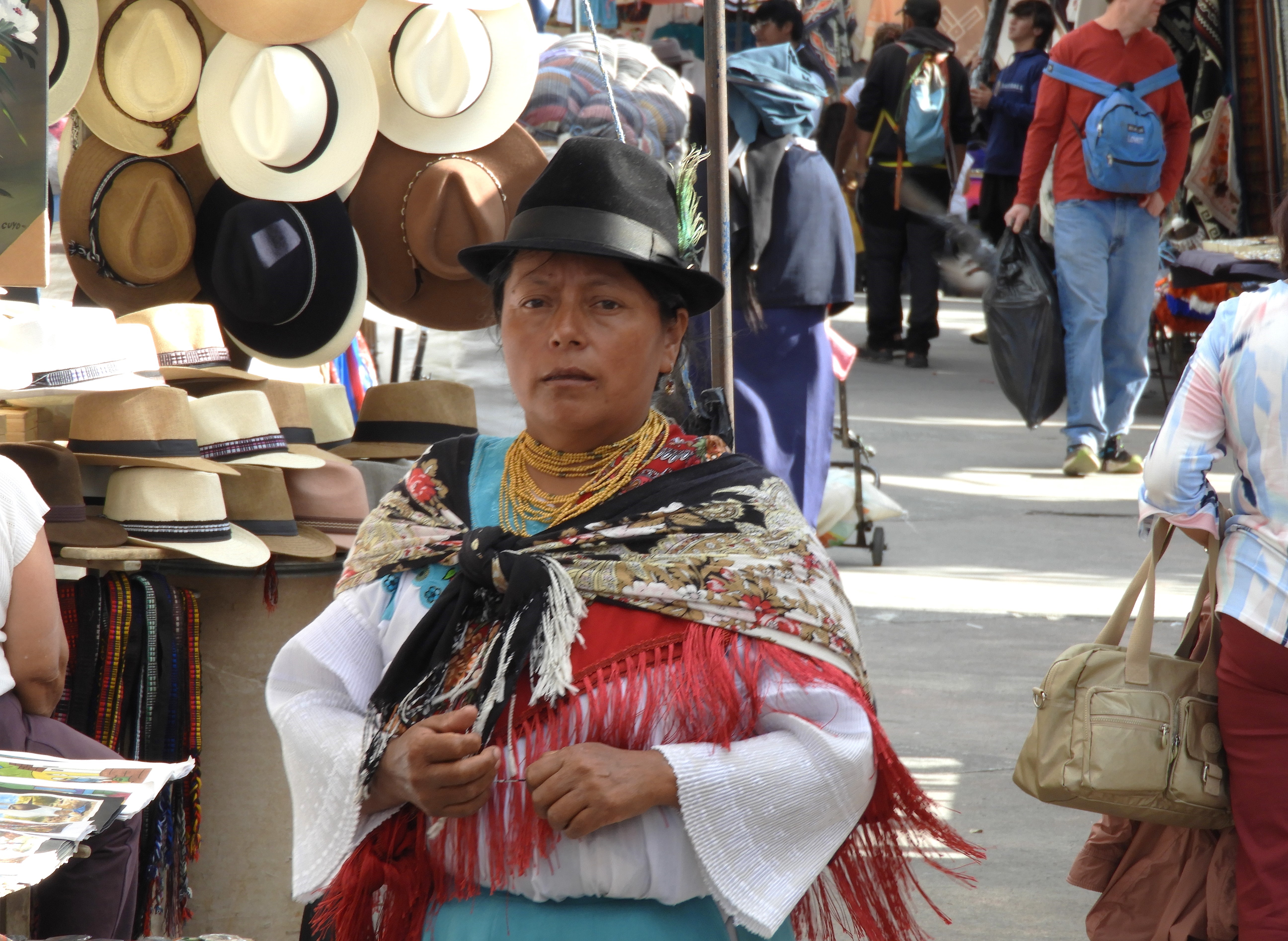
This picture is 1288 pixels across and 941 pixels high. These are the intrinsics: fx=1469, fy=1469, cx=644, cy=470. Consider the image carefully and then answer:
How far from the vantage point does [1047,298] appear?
776 cm

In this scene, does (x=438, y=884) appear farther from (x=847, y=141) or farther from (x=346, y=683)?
(x=847, y=141)

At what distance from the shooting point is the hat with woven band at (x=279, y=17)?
3762 mm

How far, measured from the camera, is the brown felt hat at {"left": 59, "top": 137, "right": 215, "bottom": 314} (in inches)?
155

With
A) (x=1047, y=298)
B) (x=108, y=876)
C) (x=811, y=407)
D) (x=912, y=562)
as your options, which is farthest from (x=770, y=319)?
(x=108, y=876)

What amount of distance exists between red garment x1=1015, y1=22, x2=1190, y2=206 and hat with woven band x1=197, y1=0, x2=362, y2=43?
199 inches

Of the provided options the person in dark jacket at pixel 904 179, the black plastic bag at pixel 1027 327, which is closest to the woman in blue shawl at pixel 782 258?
the black plastic bag at pixel 1027 327

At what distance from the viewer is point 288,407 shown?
3.97 m

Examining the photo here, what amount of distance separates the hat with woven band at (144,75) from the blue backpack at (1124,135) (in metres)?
5.19

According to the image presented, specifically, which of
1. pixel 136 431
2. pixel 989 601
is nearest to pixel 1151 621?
pixel 136 431

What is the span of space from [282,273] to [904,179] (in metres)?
8.08

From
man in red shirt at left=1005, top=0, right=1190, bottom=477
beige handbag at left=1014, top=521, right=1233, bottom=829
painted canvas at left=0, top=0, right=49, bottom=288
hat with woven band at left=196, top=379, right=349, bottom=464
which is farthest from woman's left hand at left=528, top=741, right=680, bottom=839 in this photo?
man in red shirt at left=1005, top=0, right=1190, bottom=477

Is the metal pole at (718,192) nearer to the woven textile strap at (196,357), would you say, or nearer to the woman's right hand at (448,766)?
the woven textile strap at (196,357)

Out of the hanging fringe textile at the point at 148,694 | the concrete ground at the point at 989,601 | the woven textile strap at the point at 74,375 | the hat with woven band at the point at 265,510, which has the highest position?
the woven textile strap at the point at 74,375

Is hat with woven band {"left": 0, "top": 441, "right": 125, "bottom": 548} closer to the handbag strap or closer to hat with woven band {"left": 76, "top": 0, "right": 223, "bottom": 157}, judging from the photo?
hat with woven band {"left": 76, "top": 0, "right": 223, "bottom": 157}
